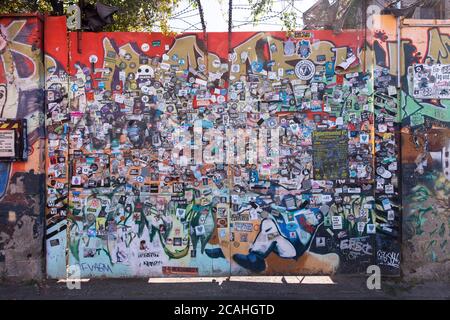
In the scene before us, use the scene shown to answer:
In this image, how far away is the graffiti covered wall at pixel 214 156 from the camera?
5809mm

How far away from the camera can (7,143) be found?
5.68 m

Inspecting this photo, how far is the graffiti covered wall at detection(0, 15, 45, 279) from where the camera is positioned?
5.71 meters

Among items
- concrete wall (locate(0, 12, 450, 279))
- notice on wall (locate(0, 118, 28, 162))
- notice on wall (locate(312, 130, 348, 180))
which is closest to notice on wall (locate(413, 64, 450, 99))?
concrete wall (locate(0, 12, 450, 279))

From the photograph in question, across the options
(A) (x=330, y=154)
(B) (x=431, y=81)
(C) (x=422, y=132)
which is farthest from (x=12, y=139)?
(B) (x=431, y=81)

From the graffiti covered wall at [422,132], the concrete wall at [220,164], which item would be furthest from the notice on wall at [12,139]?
the graffiti covered wall at [422,132]

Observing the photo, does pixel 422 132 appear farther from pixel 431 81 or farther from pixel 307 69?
pixel 307 69

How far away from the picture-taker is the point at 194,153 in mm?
5836

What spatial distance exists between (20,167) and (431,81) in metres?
5.29

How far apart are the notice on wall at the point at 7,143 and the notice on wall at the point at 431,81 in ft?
16.6

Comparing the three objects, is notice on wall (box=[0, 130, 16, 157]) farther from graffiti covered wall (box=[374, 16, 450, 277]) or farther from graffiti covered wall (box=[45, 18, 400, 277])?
graffiti covered wall (box=[374, 16, 450, 277])

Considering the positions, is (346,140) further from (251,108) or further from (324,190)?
(251,108)

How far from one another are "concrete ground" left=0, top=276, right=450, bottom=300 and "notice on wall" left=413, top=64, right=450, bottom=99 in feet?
7.73
